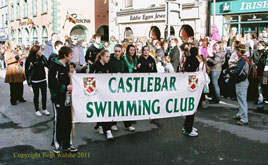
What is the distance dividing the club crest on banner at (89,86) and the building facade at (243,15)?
39.6 feet

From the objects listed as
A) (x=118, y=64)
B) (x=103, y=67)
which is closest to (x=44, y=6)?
(x=118, y=64)

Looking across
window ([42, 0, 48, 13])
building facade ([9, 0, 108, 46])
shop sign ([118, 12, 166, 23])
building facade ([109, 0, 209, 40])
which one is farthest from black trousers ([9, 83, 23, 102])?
window ([42, 0, 48, 13])

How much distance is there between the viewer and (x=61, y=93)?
5.23m

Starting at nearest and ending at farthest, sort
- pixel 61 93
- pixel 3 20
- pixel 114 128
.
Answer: pixel 61 93
pixel 114 128
pixel 3 20

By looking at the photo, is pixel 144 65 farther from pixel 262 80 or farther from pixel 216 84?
pixel 216 84

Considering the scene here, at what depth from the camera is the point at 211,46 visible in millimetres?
11133

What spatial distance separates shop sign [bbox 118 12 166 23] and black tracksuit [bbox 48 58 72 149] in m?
15.9

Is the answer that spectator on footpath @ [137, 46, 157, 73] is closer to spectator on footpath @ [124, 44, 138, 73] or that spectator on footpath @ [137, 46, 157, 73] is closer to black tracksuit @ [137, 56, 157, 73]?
black tracksuit @ [137, 56, 157, 73]

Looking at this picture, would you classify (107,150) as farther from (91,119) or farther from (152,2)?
(152,2)

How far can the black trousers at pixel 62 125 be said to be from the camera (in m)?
5.26

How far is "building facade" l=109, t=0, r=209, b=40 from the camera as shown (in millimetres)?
17891

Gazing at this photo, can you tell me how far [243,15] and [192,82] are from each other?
11493mm

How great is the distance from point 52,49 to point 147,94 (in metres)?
5.26

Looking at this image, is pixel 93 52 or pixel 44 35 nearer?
pixel 93 52
